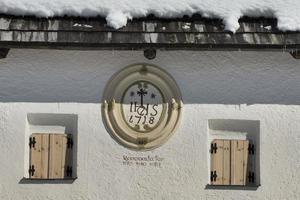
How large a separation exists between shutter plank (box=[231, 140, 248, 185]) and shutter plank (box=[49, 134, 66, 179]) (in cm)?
232

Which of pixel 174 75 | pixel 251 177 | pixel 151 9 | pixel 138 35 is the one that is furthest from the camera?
pixel 251 177

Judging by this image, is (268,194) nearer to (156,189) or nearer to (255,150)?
(255,150)

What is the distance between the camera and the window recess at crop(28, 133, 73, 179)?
9.42m

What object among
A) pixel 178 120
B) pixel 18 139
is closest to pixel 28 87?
pixel 18 139

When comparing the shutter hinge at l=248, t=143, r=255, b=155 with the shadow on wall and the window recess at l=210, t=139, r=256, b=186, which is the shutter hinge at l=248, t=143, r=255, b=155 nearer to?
the window recess at l=210, t=139, r=256, b=186

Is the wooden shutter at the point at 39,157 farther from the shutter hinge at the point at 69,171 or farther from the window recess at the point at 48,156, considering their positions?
the shutter hinge at the point at 69,171

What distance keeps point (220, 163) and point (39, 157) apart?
247 cm

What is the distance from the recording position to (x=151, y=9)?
917cm

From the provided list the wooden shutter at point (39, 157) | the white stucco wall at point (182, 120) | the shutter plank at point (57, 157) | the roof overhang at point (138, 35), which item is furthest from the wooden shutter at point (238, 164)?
the wooden shutter at point (39, 157)

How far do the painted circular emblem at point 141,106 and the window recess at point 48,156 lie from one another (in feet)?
2.34

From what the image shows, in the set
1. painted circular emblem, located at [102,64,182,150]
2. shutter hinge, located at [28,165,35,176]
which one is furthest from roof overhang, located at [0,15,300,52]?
shutter hinge, located at [28,165,35,176]

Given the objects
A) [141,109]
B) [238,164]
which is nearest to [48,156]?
[141,109]

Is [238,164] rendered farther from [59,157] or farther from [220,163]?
[59,157]

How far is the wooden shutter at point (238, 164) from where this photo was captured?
9.55m
